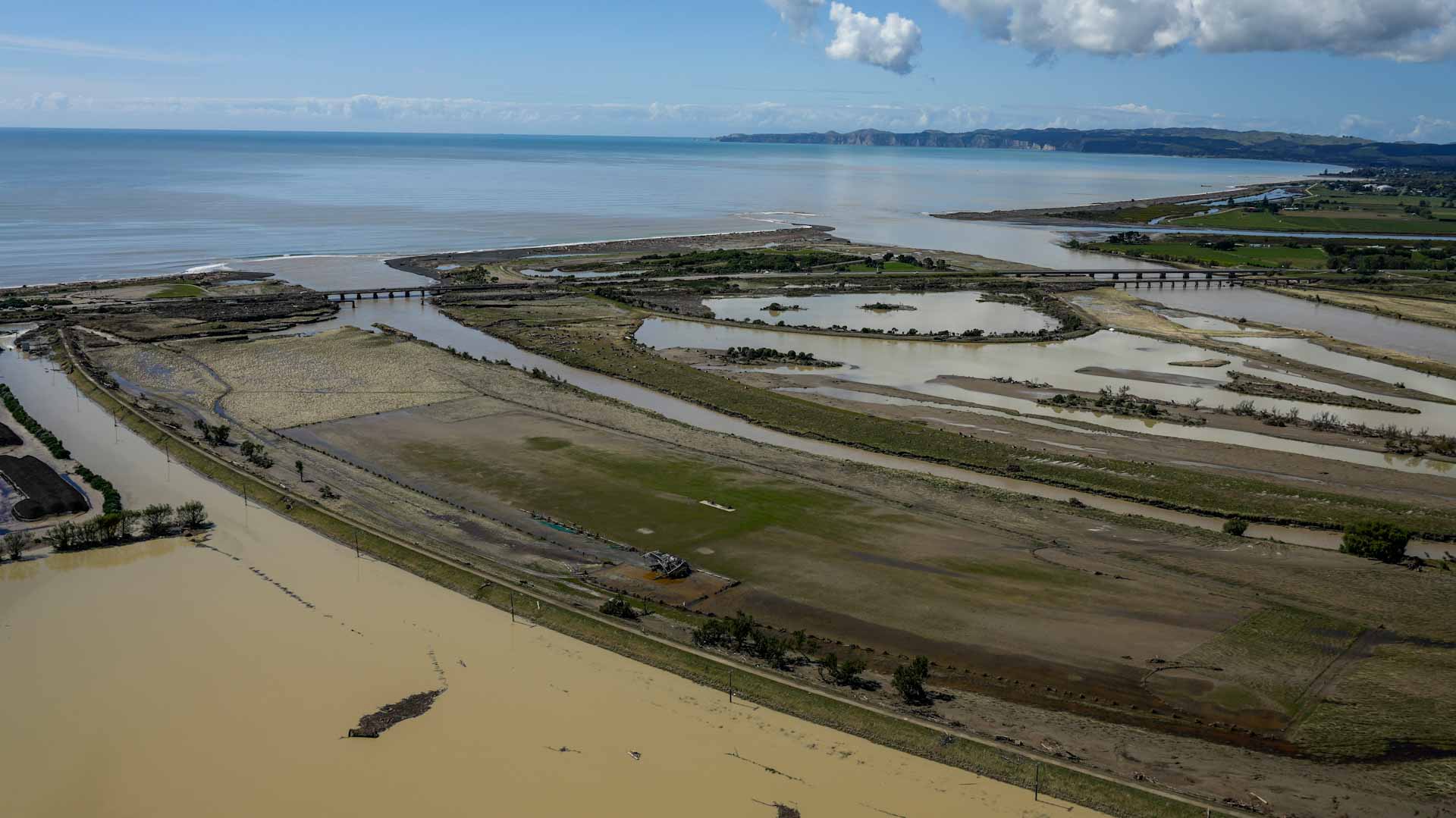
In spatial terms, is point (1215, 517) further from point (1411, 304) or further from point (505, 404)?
point (1411, 304)

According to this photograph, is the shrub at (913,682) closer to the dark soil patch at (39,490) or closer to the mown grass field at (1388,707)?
Answer: the mown grass field at (1388,707)

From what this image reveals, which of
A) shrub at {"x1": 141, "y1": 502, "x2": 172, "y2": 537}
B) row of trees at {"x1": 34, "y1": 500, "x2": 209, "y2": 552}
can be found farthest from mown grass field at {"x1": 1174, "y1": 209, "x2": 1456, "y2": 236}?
shrub at {"x1": 141, "y1": 502, "x2": 172, "y2": 537}

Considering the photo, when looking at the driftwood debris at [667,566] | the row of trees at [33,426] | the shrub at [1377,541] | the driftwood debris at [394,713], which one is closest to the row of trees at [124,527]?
the row of trees at [33,426]

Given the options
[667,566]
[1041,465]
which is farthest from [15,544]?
[1041,465]

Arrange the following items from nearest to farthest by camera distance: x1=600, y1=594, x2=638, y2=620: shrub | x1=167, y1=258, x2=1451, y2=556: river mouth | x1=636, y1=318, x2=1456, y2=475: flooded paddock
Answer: x1=600, y1=594, x2=638, y2=620: shrub, x1=167, y1=258, x2=1451, y2=556: river mouth, x1=636, y1=318, x2=1456, y2=475: flooded paddock

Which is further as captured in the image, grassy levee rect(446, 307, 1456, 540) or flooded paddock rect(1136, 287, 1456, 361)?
flooded paddock rect(1136, 287, 1456, 361)

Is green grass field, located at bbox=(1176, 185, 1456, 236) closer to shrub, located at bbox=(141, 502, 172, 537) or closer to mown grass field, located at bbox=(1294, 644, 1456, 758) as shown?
mown grass field, located at bbox=(1294, 644, 1456, 758)

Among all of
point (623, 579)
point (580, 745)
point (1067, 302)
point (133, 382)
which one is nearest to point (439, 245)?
point (133, 382)
